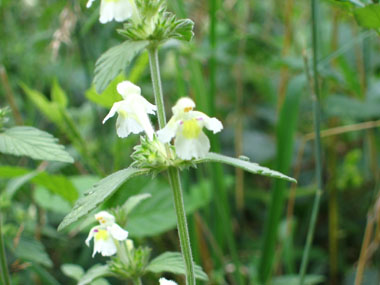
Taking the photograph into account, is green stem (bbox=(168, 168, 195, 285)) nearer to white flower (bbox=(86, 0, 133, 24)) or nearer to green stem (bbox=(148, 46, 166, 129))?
green stem (bbox=(148, 46, 166, 129))

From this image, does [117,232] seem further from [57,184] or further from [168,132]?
[57,184]

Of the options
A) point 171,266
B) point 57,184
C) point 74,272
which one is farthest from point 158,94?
point 57,184

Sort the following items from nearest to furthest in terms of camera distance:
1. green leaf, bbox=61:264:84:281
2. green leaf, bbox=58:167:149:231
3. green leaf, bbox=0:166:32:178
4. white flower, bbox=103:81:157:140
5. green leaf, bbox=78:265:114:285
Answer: green leaf, bbox=58:167:149:231
white flower, bbox=103:81:157:140
green leaf, bbox=78:265:114:285
green leaf, bbox=61:264:84:281
green leaf, bbox=0:166:32:178

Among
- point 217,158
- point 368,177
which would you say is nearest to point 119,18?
point 217,158

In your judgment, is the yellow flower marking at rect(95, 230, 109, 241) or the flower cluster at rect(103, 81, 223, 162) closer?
the flower cluster at rect(103, 81, 223, 162)

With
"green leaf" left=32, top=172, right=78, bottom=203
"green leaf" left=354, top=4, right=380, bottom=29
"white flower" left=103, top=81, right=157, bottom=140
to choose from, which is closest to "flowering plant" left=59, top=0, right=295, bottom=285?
"white flower" left=103, top=81, right=157, bottom=140

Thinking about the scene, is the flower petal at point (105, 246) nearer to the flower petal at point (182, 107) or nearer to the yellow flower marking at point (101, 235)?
the yellow flower marking at point (101, 235)

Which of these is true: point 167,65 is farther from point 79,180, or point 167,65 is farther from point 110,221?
point 110,221
